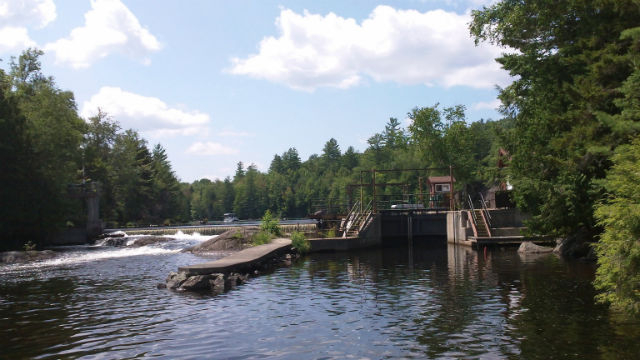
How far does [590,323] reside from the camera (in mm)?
12727

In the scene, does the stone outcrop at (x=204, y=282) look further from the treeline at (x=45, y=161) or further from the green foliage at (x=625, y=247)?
the treeline at (x=45, y=161)

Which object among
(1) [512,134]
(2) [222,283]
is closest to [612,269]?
(2) [222,283]

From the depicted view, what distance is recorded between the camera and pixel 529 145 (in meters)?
29.1

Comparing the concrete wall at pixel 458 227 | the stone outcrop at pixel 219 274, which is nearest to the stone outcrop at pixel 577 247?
the concrete wall at pixel 458 227

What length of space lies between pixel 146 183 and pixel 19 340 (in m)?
87.7

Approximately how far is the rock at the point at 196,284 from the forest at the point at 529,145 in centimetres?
1351

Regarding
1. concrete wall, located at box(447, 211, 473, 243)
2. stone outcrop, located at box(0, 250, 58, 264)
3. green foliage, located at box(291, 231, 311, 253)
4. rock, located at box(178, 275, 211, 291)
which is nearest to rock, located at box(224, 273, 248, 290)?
rock, located at box(178, 275, 211, 291)

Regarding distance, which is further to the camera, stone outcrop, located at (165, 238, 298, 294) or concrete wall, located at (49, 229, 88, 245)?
concrete wall, located at (49, 229, 88, 245)

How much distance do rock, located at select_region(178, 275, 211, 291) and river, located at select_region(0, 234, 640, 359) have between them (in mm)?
641

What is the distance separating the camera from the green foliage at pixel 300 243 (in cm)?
3355

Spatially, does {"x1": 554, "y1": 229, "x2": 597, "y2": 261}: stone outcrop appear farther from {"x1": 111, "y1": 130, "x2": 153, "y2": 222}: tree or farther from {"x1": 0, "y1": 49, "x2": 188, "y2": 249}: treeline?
{"x1": 111, "y1": 130, "x2": 153, "y2": 222}: tree

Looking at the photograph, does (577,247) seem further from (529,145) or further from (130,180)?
(130,180)

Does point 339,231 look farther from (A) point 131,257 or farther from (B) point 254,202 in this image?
(B) point 254,202

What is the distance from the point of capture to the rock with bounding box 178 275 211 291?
64.8 ft
